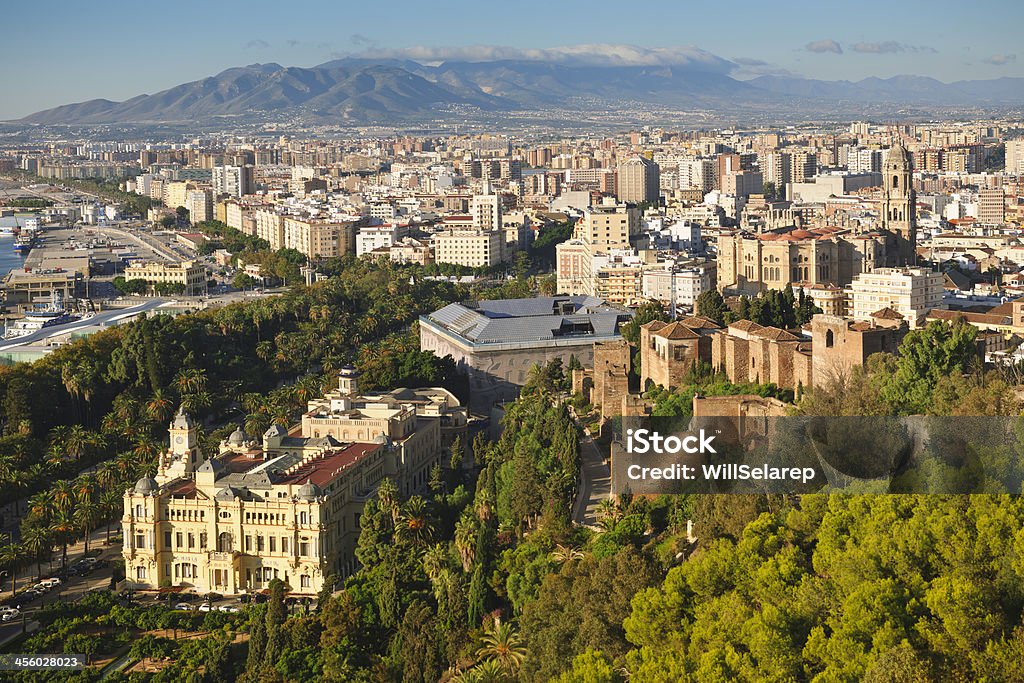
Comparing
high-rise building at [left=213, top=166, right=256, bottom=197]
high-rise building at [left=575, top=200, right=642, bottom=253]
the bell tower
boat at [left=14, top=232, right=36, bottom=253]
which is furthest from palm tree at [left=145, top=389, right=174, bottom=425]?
high-rise building at [left=213, top=166, right=256, bottom=197]

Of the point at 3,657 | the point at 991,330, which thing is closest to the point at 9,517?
the point at 3,657

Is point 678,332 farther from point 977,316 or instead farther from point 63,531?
point 63,531

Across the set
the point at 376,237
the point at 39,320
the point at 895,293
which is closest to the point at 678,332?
the point at 895,293

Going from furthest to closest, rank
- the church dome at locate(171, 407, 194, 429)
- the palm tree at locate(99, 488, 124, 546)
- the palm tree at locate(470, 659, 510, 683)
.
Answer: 1. the church dome at locate(171, 407, 194, 429)
2. the palm tree at locate(99, 488, 124, 546)
3. the palm tree at locate(470, 659, 510, 683)

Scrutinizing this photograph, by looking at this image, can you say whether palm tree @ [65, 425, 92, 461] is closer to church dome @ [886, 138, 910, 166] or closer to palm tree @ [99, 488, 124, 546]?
palm tree @ [99, 488, 124, 546]

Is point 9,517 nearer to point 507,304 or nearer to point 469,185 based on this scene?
point 507,304

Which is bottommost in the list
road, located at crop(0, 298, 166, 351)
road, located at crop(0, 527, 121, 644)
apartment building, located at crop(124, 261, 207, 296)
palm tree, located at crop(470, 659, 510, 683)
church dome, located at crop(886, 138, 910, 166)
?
road, located at crop(0, 527, 121, 644)
